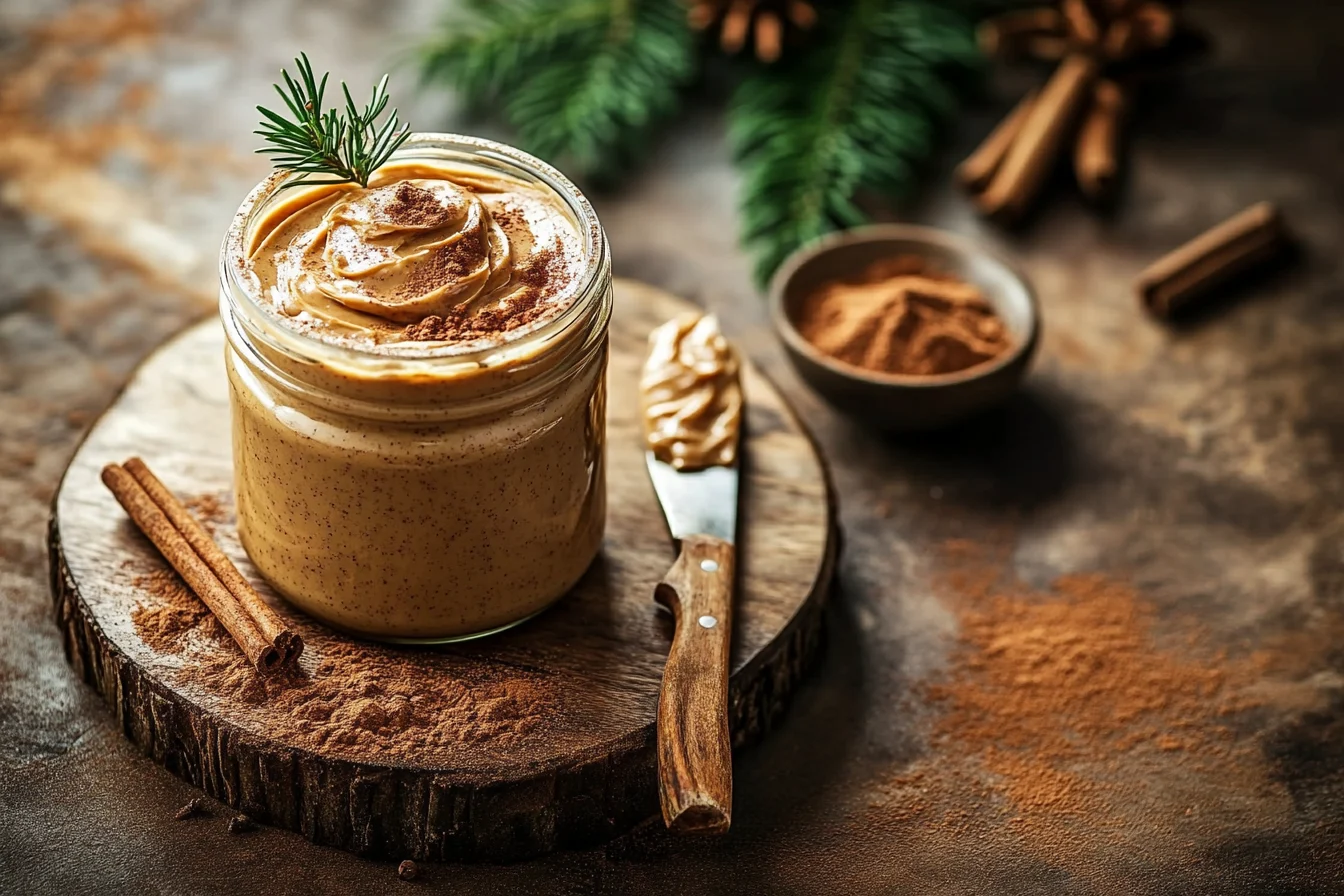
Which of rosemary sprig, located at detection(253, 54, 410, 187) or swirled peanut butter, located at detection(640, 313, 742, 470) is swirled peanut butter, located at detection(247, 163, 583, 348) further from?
swirled peanut butter, located at detection(640, 313, 742, 470)

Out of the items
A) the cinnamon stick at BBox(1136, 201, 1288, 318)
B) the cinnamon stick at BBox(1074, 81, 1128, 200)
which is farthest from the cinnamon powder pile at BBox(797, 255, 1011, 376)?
the cinnamon stick at BBox(1074, 81, 1128, 200)

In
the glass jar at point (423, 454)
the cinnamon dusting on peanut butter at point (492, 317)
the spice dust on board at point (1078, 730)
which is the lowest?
the spice dust on board at point (1078, 730)

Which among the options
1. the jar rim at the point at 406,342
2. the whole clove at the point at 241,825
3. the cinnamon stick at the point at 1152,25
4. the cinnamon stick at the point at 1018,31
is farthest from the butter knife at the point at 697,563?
the cinnamon stick at the point at 1152,25

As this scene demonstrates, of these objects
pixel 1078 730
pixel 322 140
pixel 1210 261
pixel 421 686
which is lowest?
pixel 1078 730

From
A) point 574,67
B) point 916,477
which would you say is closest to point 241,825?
point 916,477

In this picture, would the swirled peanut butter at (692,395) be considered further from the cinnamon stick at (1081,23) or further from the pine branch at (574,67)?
the cinnamon stick at (1081,23)

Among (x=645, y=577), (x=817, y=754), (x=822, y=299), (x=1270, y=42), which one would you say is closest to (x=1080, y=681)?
(x=817, y=754)

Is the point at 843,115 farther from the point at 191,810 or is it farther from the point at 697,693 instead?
the point at 191,810

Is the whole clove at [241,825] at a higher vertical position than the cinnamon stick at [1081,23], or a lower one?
lower
